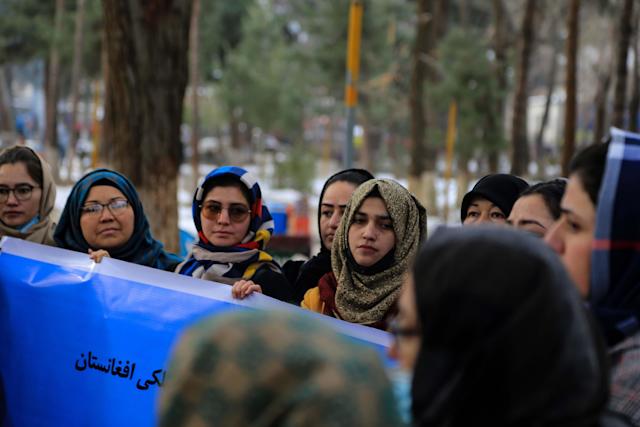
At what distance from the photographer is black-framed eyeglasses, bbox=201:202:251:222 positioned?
3.73m

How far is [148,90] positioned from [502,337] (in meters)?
5.45

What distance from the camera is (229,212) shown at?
3723 mm

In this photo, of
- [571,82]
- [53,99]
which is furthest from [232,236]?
[53,99]

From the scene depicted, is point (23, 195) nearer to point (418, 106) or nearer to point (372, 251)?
point (372, 251)

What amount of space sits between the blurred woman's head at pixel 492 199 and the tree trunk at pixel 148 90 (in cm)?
313

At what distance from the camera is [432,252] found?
4.43ft

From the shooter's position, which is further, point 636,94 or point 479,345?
point 636,94

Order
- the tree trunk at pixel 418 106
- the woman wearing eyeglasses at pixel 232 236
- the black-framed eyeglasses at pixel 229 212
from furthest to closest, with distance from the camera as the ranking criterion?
the tree trunk at pixel 418 106 < the black-framed eyeglasses at pixel 229 212 < the woman wearing eyeglasses at pixel 232 236

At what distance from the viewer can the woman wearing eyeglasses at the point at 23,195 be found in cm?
409

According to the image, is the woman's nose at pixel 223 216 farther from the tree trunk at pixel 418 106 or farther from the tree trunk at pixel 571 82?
the tree trunk at pixel 418 106

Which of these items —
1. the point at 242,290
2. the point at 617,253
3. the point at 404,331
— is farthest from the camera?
the point at 242,290

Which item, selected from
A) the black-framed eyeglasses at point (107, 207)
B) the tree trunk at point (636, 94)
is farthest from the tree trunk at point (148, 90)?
the tree trunk at point (636, 94)

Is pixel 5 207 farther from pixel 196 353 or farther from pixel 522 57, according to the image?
pixel 522 57

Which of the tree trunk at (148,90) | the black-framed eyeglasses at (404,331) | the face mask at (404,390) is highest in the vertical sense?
the tree trunk at (148,90)
